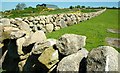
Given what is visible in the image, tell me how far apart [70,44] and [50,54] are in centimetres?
70

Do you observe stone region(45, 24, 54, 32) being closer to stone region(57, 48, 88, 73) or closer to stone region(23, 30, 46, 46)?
stone region(23, 30, 46, 46)

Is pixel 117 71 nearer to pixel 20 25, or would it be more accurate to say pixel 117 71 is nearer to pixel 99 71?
pixel 99 71

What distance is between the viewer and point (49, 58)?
773 centimetres

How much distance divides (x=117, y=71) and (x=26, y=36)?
16.1 ft

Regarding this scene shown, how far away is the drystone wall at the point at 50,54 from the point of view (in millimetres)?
6129

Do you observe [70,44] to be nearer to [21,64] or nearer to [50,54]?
[50,54]

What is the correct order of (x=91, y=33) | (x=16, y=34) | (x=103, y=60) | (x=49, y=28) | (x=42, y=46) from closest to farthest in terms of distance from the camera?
(x=103, y=60) < (x=42, y=46) < (x=16, y=34) < (x=91, y=33) < (x=49, y=28)

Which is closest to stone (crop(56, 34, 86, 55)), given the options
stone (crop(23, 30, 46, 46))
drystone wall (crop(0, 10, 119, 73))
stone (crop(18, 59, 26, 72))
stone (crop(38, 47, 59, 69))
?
drystone wall (crop(0, 10, 119, 73))

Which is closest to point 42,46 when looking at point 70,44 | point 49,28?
point 70,44

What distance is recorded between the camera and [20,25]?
11.9 m

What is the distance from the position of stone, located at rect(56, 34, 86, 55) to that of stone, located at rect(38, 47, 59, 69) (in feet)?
0.78

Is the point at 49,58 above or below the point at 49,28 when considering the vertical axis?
above

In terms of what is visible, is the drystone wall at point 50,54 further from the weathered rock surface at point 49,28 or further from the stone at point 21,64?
the weathered rock surface at point 49,28

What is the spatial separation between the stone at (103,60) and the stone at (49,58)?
1.72 metres
